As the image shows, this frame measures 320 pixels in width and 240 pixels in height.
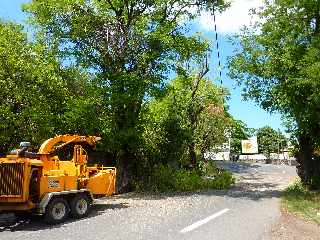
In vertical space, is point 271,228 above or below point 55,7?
below

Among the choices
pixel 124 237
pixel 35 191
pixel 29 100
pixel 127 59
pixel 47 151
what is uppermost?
pixel 127 59

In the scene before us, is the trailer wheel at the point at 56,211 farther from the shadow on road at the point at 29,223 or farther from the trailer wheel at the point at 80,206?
the trailer wheel at the point at 80,206

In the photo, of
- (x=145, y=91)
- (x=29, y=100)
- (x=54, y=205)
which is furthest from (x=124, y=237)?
(x=29, y=100)

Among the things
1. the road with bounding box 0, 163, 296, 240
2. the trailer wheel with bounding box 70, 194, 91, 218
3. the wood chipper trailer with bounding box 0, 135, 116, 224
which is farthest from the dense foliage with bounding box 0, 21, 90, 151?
the trailer wheel with bounding box 70, 194, 91, 218

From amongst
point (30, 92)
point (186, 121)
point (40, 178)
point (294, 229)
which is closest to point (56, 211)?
point (40, 178)

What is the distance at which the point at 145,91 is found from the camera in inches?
1048

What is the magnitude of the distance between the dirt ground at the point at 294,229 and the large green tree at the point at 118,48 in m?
12.0

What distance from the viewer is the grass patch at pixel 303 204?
17922 mm

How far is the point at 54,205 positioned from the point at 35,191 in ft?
2.55

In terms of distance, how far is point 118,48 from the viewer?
27141mm

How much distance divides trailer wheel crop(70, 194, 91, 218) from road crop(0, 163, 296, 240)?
400 mm

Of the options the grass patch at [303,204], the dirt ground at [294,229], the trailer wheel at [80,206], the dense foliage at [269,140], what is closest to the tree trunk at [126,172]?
the grass patch at [303,204]

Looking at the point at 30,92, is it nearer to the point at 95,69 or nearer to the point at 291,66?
the point at 95,69

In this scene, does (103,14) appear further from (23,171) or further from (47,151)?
(23,171)
